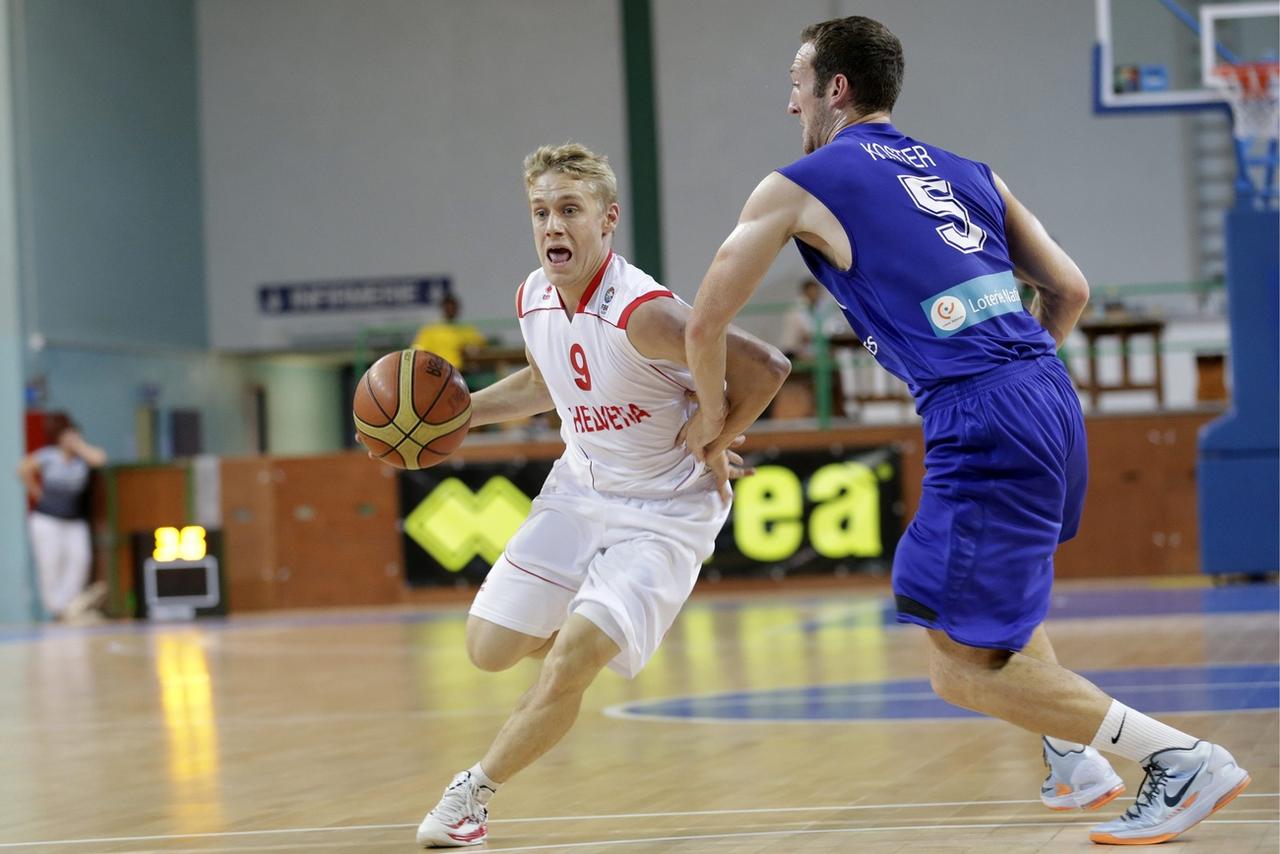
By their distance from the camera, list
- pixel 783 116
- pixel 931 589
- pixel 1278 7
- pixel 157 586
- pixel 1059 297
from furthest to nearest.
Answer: pixel 783 116, pixel 157 586, pixel 1278 7, pixel 1059 297, pixel 931 589

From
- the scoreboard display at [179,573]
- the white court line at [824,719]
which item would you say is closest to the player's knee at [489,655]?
the white court line at [824,719]

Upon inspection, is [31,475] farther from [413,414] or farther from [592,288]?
[592,288]

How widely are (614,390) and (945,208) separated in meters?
1.21

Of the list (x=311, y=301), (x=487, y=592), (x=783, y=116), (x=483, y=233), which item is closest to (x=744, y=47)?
(x=783, y=116)

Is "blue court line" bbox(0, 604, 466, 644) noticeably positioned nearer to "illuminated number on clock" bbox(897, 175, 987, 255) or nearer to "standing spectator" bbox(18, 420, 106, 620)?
"standing spectator" bbox(18, 420, 106, 620)

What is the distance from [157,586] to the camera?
17.7m

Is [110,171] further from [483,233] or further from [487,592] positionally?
[487,592]

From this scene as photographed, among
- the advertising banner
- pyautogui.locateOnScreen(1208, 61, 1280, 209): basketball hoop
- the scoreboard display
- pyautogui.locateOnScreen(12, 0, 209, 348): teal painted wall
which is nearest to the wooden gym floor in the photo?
pyautogui.locateOnScreen(1208, 61, 1280, 209): basketball hoop

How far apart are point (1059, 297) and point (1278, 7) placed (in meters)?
10.4

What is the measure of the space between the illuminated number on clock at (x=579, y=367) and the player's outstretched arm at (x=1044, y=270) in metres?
1.26

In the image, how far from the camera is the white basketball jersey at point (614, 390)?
4.99 meters

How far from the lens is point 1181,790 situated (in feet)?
13.8

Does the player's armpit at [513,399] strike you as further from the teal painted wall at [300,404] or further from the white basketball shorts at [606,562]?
the teal painted wall at [300,404]

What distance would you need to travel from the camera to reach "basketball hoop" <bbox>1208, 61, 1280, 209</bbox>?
14.0 metres
